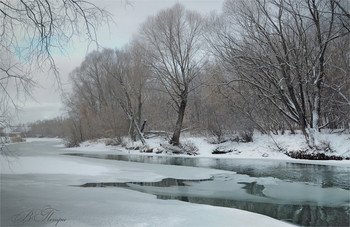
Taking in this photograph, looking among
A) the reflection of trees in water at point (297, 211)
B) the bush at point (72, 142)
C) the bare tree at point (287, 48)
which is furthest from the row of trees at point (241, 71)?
the reflection of trees in water at point (297, 211)

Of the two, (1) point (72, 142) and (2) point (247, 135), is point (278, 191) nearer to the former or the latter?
(2) point (247, 135)

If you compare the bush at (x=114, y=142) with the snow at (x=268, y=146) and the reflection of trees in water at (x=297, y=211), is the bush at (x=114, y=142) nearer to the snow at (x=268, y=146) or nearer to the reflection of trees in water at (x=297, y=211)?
the snow at (x=268, y=146)

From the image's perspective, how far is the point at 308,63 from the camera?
60.8 ft

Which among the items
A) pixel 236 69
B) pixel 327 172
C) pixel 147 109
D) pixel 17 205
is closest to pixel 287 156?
pixel 327 172

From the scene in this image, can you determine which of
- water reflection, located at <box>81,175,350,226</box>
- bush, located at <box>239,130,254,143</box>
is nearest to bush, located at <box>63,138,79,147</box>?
bush, located at <box>239,130,254,143</box>

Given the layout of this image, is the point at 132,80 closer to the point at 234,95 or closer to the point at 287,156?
the point at 234,95

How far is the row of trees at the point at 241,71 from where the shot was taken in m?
17.5

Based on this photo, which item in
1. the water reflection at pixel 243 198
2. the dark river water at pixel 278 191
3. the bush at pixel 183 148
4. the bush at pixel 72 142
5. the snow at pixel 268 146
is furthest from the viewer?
the bush at pixel 72 142

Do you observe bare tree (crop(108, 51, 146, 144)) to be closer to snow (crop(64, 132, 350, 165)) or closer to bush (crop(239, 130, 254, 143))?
snow (crop(64, 132, 350, 165))

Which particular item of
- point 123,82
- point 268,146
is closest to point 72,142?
point 123,82

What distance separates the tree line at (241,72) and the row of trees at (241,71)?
0.08 m

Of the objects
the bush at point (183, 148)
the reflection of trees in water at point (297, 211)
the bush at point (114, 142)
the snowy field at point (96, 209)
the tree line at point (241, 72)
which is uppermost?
the tree line at point (241, 72)

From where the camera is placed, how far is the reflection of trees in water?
20.3ft

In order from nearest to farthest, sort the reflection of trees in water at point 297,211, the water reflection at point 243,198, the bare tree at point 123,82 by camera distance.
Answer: the reflection of trees in water at point 297,211 < the water reflection at point 243,198 < the bare tree at point 123,82
